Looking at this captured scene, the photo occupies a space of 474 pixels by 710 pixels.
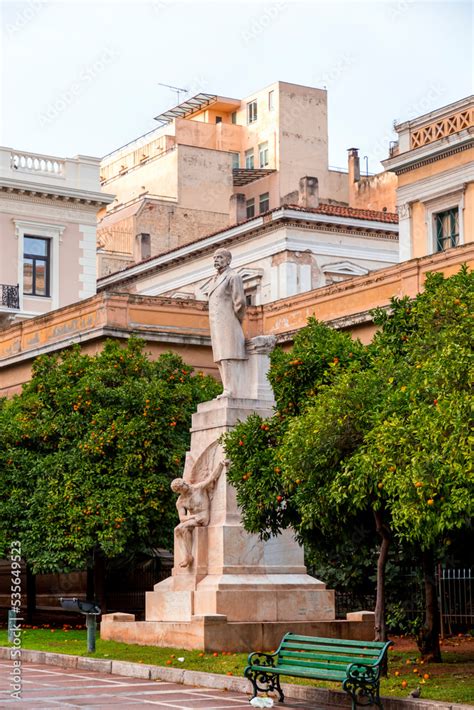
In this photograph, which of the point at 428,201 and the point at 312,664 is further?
the point at 428,201

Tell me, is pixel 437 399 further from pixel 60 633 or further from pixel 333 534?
pixel 60 633

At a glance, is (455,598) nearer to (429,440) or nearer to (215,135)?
(429,440)

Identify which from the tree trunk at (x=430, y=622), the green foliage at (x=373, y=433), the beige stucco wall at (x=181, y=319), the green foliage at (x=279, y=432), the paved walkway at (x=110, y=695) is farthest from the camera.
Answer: the beige stucco wall at (x=181, y=319)

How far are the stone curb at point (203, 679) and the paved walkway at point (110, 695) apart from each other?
13 centimetres

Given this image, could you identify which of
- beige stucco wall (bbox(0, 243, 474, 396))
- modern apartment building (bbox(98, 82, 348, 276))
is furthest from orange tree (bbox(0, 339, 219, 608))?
modern apartment building (bbox(98, 82, 348, 276))

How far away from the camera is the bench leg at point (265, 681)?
13844 mm

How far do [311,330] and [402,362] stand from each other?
349 centimetres

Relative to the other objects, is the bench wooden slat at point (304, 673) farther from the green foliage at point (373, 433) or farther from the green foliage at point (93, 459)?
the green foliage at point (93, 459)

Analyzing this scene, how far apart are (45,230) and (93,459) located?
1932 cm

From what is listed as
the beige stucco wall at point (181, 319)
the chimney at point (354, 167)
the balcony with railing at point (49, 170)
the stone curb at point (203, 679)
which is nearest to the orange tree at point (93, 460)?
the beige stucco wall at point (181, 319)

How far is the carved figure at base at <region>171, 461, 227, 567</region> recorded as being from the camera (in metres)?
18.8

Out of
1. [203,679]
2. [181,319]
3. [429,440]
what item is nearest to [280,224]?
[181,319]

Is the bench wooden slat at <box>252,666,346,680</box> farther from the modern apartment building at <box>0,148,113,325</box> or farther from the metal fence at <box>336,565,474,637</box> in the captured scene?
the modern apartment building at <box>0,148,113,325</box>

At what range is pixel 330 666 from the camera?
13.1 meters
